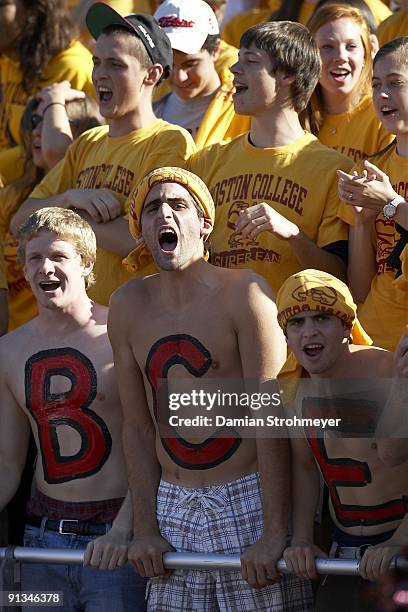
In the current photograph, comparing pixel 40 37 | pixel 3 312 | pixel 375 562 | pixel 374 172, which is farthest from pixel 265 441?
pixel 40 37

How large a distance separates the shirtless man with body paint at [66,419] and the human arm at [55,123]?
1199 mm

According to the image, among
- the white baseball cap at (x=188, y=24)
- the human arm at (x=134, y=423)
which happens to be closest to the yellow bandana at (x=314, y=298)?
the human arm at (x=134, y=423)

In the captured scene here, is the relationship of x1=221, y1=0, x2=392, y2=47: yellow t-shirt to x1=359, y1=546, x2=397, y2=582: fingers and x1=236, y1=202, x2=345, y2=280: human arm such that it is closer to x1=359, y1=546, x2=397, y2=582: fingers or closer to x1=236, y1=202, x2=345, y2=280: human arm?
x1=236, y1=202, x2=345, y2=280: human arm

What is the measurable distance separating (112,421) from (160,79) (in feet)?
5.65

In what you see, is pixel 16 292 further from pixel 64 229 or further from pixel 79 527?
pixel 79 527

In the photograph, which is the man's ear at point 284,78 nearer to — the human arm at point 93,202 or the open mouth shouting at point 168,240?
the human arm at point 93,202

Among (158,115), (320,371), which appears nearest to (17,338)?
(320,371)

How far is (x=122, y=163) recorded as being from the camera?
5164 mm

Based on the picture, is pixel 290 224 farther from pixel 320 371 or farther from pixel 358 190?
pixel 320 371

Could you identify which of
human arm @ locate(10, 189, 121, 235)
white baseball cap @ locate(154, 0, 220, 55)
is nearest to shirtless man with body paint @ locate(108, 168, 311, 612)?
human arm @ locate(10, 189, 121, 235)

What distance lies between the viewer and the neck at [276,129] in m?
4.88

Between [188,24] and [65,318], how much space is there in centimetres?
181

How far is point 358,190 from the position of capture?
4.36 metres

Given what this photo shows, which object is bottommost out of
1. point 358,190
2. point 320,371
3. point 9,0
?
point 320,371
